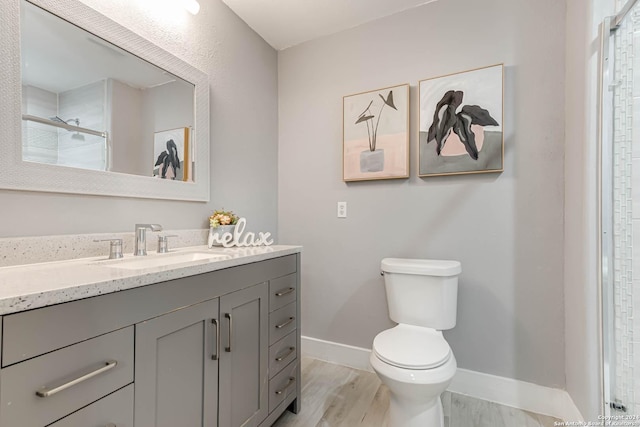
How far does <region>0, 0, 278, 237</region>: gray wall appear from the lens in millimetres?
1094

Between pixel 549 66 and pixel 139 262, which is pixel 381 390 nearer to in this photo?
pixel 139 262

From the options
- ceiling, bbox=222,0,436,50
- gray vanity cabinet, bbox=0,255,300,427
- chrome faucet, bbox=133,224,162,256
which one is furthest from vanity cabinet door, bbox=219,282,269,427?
ceiling, bbox=222,0,436,50

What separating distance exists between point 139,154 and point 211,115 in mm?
537

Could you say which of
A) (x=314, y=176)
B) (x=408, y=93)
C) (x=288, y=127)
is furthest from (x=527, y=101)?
(x=288, y=127)

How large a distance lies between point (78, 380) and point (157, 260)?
25.7 inches

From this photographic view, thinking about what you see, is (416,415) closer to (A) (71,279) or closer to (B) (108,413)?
(B) (108,413)

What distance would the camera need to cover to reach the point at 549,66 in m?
1.58

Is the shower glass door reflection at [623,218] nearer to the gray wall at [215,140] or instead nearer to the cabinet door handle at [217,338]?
the cabinet door handle at [217,338]

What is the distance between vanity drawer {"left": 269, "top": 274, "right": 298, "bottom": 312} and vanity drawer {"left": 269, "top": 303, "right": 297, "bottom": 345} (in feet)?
0.10

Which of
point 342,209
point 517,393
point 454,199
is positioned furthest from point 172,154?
point 517,393

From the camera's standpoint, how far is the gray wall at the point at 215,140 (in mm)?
1094

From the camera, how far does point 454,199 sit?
5.82 feet

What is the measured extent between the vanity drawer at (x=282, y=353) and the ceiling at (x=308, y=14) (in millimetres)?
2049

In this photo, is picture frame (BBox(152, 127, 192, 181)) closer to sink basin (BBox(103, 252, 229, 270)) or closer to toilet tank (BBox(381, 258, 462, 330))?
sink basin (BBox(103, 252, 229, 270))
